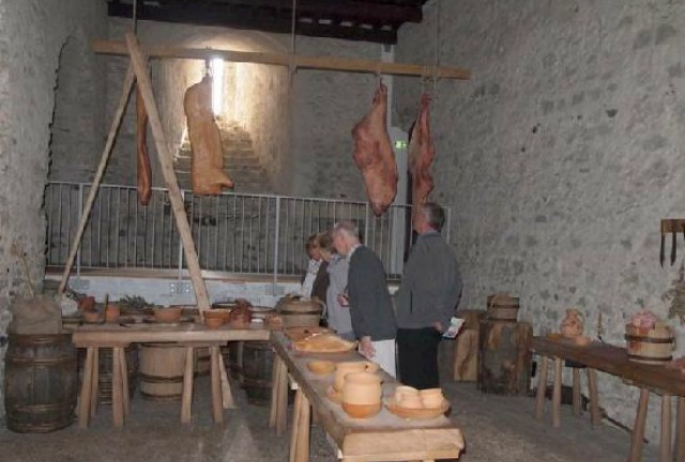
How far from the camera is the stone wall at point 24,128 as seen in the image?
15.7ft

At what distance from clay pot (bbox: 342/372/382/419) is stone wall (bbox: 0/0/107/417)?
3388 mm

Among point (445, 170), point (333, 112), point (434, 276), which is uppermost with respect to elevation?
point (333, 112)

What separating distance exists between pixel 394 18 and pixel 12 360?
705 centimetres

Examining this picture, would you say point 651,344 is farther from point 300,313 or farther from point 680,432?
point 300,313

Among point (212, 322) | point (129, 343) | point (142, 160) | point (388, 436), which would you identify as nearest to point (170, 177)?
point (142, 160)

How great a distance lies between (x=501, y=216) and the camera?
708 centimetres

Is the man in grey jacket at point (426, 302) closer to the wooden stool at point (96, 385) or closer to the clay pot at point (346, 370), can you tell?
the clay pot at point (346, 370)

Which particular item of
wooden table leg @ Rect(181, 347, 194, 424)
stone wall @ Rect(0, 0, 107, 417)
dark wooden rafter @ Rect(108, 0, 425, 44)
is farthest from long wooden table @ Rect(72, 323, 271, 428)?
dark wooden rafter @ Rect(108, 0, 425, 44)

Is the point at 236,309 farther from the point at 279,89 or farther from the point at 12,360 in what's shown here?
the point at 279,89

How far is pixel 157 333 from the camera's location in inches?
191

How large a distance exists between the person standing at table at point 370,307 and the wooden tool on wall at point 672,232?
201 cm

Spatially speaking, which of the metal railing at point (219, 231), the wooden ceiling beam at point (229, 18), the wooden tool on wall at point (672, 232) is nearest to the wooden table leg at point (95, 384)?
the wooden tool on wall at point (672, 232)

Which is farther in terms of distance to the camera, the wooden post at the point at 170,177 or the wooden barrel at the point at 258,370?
the wooden post at the point at 170,177

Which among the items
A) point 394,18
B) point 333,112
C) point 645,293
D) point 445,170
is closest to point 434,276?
point 645,293
